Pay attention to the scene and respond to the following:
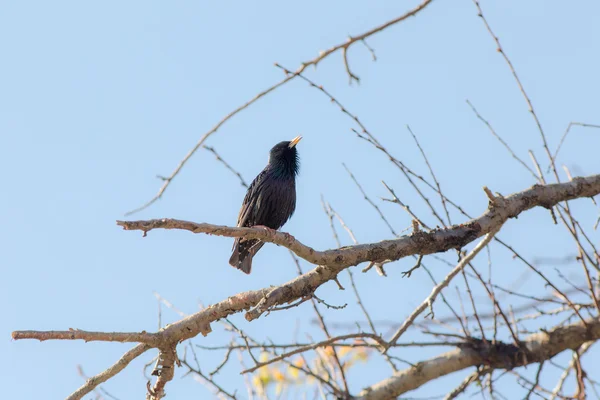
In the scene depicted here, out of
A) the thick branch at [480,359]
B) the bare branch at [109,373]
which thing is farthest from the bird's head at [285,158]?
the bare branch at [109,373]

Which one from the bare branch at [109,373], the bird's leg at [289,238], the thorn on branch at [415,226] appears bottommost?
the bare branch at [109,373]

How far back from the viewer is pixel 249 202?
7715 mm

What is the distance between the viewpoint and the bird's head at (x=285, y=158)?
8.13 metres

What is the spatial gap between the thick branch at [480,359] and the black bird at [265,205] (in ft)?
8.18

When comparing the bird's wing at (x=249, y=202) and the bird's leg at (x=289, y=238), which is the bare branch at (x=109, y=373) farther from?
the bird's wing at (x=249, y=202)

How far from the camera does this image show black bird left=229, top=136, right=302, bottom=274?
7.47 m

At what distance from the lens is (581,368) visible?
471 centimetres

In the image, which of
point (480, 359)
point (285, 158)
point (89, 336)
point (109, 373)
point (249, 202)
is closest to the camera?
point (89, 336)

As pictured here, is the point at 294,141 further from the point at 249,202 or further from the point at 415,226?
the point at 415,226

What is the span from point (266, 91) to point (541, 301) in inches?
92.9

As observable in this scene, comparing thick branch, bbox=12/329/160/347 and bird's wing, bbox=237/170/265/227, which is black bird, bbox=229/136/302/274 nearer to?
bird's wing, bbox=237/170/265/227

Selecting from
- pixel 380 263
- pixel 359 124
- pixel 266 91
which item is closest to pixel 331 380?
pixel 380 263

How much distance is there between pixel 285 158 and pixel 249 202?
32.5 inches

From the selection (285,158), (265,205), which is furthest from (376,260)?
(285,158)
